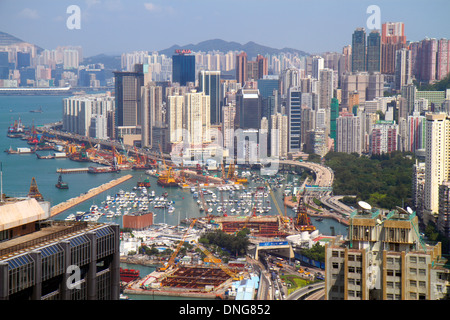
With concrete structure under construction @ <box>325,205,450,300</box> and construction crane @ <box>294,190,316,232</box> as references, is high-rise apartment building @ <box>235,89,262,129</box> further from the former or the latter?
concrete structure under construction @ <box>325,205,450,300</box>

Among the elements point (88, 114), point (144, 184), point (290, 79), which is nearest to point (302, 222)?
point (144, 184)

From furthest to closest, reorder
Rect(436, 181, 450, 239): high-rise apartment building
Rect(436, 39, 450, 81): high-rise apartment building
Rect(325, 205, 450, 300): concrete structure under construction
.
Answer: Rect(436, 39, 450, 81): high-rise apartment building, Rect(436, 181, 450, 239): high-rise apartment building, Rect(325, 205, 450, 300): concrete structure under construction

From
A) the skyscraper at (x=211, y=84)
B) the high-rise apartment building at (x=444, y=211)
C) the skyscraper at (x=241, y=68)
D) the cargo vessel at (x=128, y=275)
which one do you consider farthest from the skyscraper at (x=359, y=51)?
the cargo vessel at (x=128, y=275)

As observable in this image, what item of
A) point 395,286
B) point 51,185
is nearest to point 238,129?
point 51,185

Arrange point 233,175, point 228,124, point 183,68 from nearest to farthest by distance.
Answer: point 233,175
point 228,124
point 183,68

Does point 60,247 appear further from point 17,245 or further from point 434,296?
point 434,296

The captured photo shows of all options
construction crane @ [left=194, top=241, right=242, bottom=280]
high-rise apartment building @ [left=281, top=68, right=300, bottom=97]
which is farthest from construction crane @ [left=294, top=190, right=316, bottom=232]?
high-rise apartment building @ [left=281, top=68, right=300, bottom=97]

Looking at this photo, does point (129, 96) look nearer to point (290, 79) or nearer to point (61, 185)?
point (290, 79)
